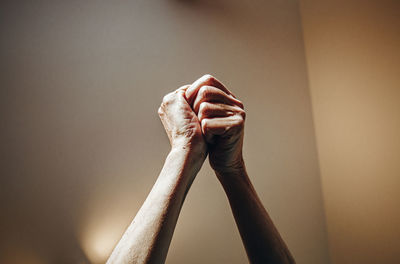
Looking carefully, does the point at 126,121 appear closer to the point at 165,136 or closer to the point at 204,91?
the point at 165,136

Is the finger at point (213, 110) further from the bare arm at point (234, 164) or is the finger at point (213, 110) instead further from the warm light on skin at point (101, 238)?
the warm light on skin at point (101, 238)

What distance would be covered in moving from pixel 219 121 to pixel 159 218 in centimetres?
28

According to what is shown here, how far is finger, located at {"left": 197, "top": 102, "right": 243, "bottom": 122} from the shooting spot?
611mm

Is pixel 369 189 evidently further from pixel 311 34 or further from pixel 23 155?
pixel 23 155

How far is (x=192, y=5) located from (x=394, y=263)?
2.01 metres

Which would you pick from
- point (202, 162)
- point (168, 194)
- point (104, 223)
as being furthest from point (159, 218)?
→ point (104, 223)

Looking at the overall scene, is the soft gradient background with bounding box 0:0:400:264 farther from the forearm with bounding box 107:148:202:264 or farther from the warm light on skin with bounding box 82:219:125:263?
the forearm with bounding box 107:148:202:264

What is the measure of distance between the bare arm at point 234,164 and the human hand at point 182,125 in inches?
0.9

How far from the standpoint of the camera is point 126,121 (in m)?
1.36

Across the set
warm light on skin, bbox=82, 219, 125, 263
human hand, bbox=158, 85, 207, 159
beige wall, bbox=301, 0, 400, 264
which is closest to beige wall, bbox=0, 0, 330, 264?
warm light on skin, bbox=82, 219, 125, 263

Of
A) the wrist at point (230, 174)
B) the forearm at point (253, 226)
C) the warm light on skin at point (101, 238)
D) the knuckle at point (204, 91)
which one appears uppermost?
the knuckle at point (204, 91)

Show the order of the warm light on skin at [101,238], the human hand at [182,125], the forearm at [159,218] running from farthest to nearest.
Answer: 1. the warm light on skin at [101,238]
2. the human hand at [182,125]
3. the forearm at [159,218]

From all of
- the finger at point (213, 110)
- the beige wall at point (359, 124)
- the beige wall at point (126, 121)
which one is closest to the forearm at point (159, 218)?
the finger at point (213, 110)

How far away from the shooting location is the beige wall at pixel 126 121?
3.84 feet
